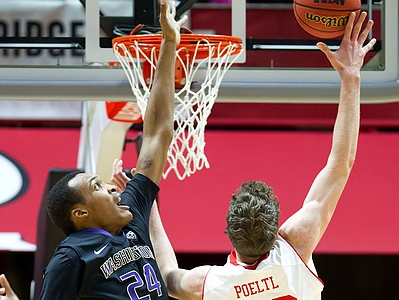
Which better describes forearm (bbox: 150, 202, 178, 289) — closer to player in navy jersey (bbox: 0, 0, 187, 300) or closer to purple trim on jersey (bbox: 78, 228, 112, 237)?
player in navy jersey (bbox: 0, 0, 187, 300)

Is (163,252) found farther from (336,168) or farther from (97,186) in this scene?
(336,168)

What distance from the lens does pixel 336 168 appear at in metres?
2.30

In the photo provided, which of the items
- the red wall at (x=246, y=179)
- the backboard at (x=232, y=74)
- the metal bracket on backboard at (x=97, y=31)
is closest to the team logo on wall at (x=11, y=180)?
the red wall at (x=246, y=179)

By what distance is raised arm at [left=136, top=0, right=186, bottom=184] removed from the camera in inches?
98.9

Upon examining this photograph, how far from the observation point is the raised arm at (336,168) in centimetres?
221

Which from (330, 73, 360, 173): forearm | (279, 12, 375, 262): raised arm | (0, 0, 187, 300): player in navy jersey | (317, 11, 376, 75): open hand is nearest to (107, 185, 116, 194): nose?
(0, 0, 187, 300): player in navy jersey

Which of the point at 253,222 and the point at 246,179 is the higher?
the point at 253,222

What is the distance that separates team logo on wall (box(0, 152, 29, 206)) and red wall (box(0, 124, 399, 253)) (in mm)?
41

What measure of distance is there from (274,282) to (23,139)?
13.2ft

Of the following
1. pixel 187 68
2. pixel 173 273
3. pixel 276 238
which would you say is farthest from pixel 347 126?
pixel 187 68

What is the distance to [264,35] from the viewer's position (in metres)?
5.86

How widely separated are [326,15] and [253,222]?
1.08 m

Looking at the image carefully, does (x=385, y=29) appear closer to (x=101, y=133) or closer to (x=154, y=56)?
(x=154, y=56)

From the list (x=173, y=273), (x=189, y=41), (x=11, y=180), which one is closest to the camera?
(x=173, y=273)
